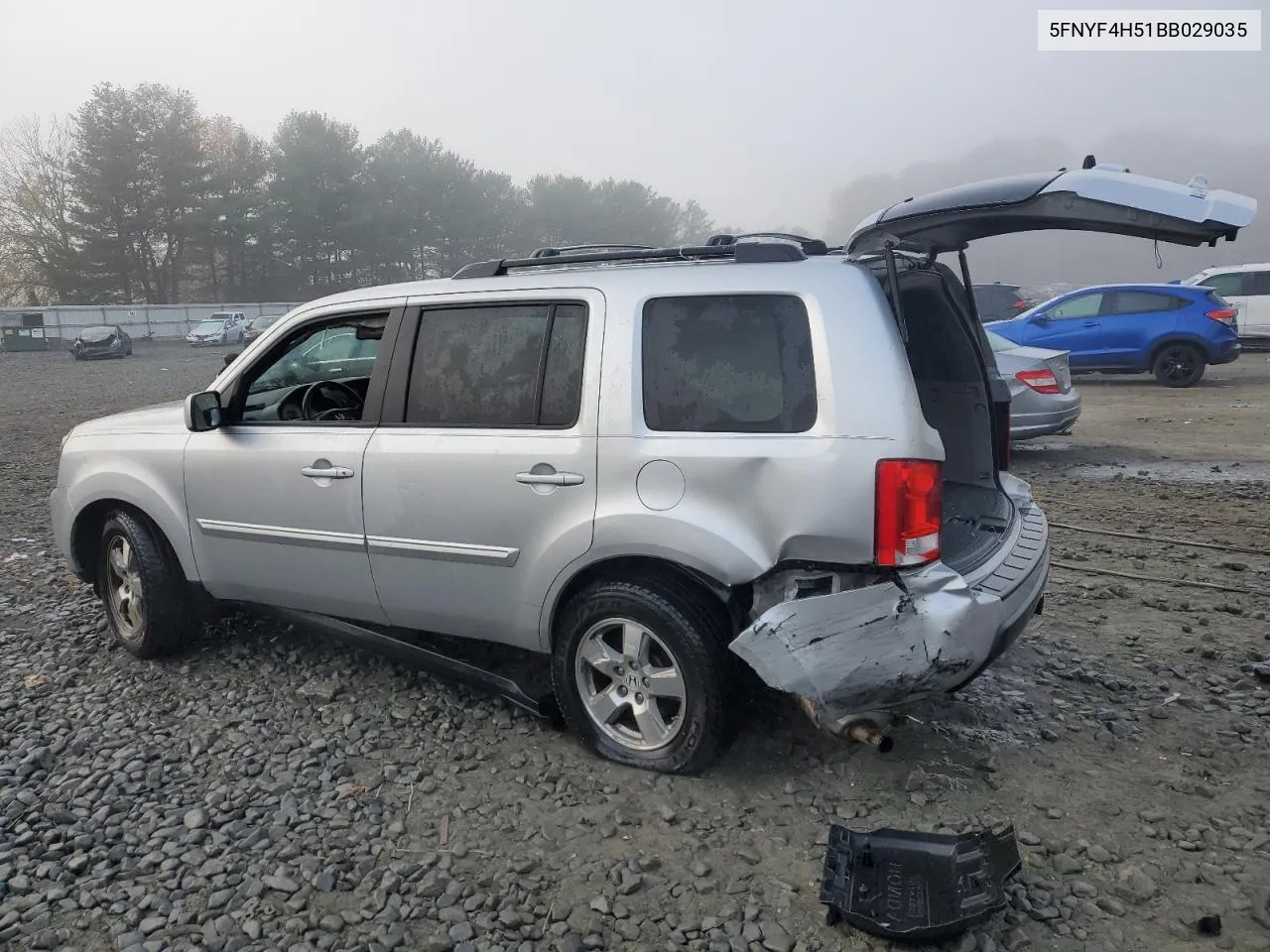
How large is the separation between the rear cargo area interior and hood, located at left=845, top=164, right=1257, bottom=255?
36 centimetres

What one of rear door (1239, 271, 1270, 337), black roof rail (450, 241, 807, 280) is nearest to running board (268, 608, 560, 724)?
black roof rail (450, 241, 807, 280)

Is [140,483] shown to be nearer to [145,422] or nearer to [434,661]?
[145,422]

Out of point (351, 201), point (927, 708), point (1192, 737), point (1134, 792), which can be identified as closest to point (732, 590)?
point (927, 708)

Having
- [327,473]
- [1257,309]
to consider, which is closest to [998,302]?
[1257,309]

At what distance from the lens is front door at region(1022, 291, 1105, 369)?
51.9ft

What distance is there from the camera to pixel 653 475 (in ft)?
11.0

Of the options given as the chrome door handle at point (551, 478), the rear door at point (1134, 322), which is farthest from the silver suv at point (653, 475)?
the rear door at point (1134, 322)

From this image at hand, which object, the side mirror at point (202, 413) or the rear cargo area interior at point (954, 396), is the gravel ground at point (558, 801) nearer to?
the rear cargo area interior at point (954, 396)

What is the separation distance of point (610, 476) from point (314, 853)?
157 centimetres

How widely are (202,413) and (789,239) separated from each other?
269 cm

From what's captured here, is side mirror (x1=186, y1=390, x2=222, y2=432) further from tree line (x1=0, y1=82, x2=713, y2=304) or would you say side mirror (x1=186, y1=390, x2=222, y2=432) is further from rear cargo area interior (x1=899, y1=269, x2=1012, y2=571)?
tree line (x1=0, y1=82, x2=713, y2=304)

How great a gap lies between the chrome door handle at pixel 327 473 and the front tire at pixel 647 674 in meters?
1.13

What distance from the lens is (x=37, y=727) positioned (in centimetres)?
411

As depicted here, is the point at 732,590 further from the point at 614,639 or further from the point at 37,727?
the point at 37,727
